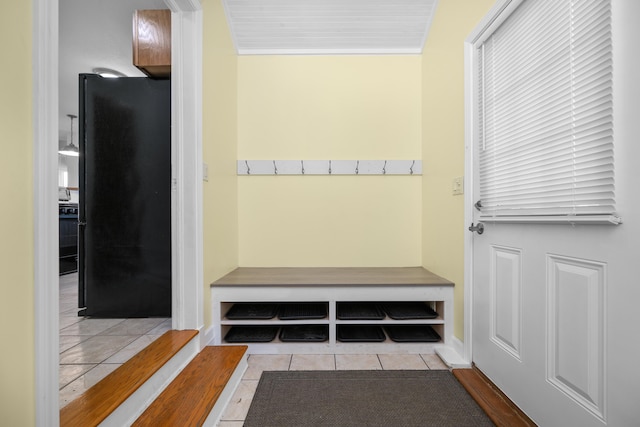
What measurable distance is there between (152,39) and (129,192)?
44.8 inches

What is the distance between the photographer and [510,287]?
4.35ft

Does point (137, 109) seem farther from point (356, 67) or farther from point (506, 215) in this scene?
point (506, 215)

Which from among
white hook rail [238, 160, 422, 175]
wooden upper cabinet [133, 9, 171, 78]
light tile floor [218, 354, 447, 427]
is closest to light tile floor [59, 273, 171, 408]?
light tile floor [218, 354, 447, 427]

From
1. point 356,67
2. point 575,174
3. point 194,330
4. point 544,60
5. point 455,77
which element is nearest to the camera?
point 575,174

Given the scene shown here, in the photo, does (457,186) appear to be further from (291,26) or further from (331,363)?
(291,26)

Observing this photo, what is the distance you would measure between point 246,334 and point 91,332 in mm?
1001

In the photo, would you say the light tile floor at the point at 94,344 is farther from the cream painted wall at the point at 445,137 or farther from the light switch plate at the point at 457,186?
the light switch plate at the point at 457,186

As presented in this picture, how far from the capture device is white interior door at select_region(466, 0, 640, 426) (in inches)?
32.1

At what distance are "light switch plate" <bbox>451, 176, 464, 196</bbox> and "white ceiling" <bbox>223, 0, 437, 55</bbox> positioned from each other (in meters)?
1.49

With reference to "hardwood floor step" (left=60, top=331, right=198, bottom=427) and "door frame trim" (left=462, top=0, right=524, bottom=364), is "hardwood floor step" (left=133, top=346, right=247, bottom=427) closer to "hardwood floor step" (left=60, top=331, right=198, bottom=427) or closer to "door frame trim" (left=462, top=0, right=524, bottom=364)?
"hardwood floor step" (left=60, top=331, right=198, bottom=427)

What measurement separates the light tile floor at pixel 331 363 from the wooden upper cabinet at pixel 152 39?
7.28 feet

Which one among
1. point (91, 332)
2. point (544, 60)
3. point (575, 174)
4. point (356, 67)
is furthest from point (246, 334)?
point (356, 67)

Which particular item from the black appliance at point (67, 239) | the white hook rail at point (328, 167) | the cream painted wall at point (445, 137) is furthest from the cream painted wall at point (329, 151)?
the black appliance at point (67, 239)

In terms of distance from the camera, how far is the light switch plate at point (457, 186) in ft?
5.61
